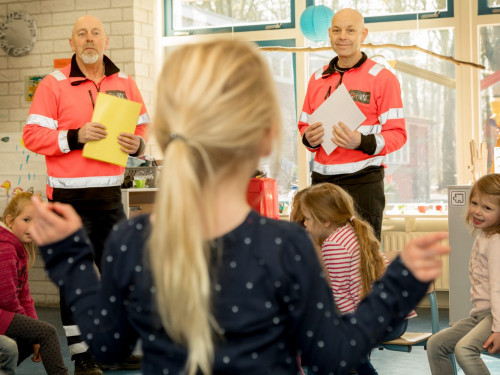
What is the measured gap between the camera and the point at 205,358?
1.02 meters

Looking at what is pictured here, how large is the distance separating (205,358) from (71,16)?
5435mm

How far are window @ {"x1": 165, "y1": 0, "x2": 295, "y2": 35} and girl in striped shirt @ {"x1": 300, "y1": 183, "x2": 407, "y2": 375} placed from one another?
11.5ft

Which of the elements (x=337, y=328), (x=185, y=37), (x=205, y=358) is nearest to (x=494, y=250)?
(x=337, y=328)

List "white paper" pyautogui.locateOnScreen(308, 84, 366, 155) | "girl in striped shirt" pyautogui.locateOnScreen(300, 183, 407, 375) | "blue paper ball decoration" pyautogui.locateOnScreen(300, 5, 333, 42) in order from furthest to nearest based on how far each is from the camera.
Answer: "blue paper ball decoration" pyautogui.locateOnScreen(300, 5, 333, 42)
"white paper" pyautogui.locateOnScreen(308, 84, 366, 155)
"girl in striped shirt" pyautogui.locateOnScreen(300, 183, 407, 375)

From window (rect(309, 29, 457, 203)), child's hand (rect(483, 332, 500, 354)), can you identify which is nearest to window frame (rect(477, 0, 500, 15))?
window (rect(309, 29, 457, 203))

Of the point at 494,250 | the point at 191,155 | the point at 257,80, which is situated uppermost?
the point at 257,80

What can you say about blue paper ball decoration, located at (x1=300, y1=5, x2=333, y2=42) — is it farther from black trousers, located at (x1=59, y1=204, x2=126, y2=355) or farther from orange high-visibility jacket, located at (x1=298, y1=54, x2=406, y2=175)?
black trousers, located at (x1=59, y1=204, x2=126, y2=355)

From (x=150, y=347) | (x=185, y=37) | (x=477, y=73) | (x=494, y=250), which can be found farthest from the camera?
(x=185, y=37)

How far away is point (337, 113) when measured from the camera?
11.2 ft

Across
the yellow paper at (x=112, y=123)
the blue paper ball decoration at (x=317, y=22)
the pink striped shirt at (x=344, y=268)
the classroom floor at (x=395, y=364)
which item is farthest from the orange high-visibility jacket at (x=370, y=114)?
the blue paper ball decoration at (x=317, y=22)

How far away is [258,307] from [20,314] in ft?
7.49

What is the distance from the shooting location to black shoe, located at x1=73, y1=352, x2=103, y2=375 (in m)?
3.68

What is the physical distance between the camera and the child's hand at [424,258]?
108 centimetres

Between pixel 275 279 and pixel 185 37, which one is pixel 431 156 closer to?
pixel 185 37
